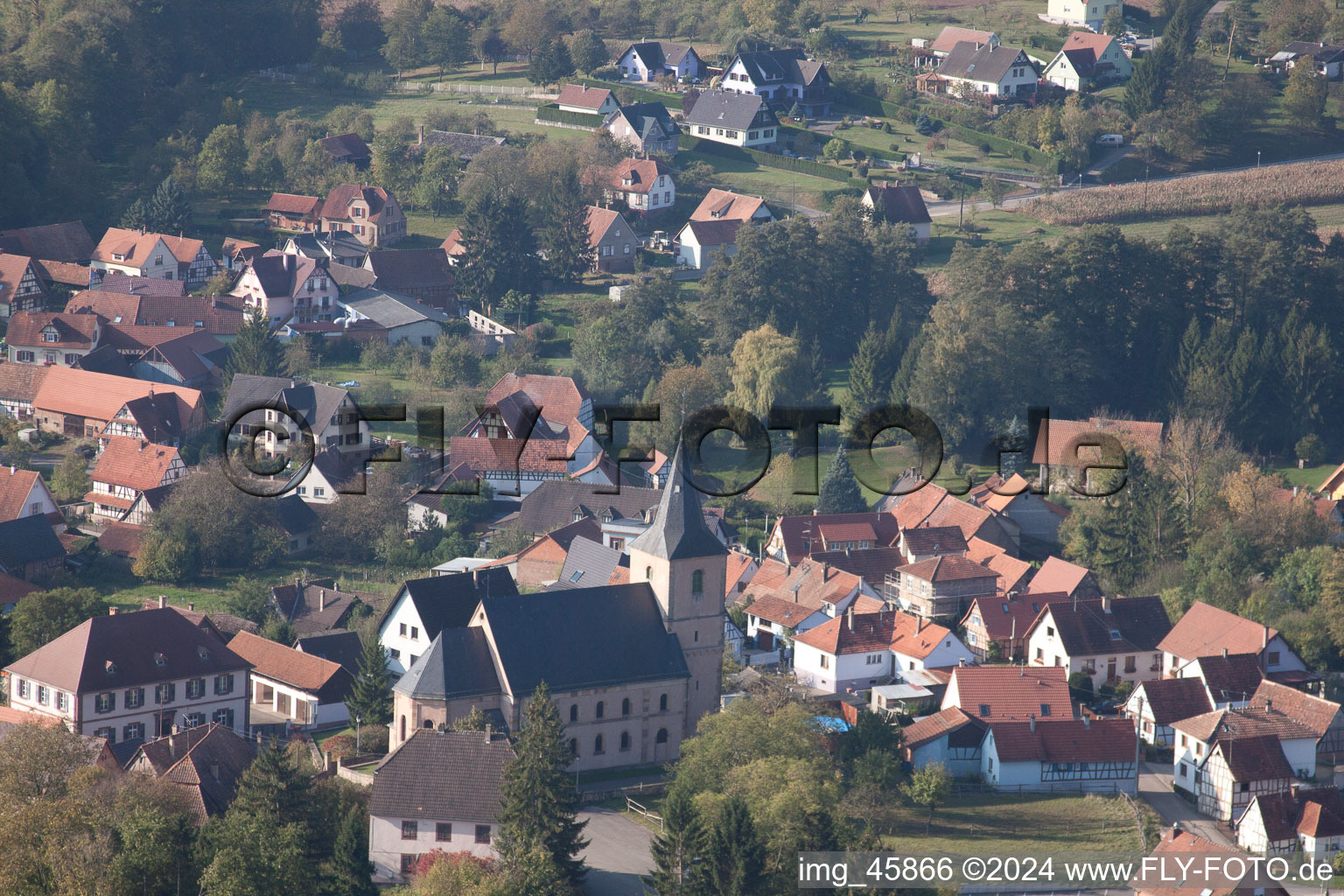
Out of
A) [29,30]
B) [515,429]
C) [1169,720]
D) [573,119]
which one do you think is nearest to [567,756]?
[1169,720]

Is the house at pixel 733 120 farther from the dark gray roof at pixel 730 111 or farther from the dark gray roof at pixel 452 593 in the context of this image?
the dark gray roof at pixel 452 593

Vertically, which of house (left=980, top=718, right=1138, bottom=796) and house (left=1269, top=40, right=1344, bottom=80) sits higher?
house (left=1269, top=40, right=1344, bottom=80)

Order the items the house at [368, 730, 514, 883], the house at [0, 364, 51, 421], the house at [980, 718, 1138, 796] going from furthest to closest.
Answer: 1. the house at [0, 364, 51, 421]
2. the house at [980, 718, 1138, 796]
3. the house at [368, 730, 514, 883]

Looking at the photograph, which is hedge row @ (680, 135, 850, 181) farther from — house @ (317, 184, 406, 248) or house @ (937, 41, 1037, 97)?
house @ (317, 184, 406, 248)

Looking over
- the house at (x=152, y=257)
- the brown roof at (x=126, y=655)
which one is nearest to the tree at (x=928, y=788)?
the brown roof at (x=126, y=655)

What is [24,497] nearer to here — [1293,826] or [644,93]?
[1293,826]

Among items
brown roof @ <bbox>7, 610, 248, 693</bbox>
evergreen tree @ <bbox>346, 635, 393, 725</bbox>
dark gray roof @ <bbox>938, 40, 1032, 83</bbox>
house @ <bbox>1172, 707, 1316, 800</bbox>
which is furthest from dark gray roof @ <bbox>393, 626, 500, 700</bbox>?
dark gray roof @ <bbox>938, 40, 1032, 83</bbox>

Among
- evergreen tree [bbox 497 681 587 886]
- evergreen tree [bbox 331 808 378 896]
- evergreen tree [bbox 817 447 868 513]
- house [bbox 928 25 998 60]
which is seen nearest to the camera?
evergreen tree [bbox 331 808 378 896]
